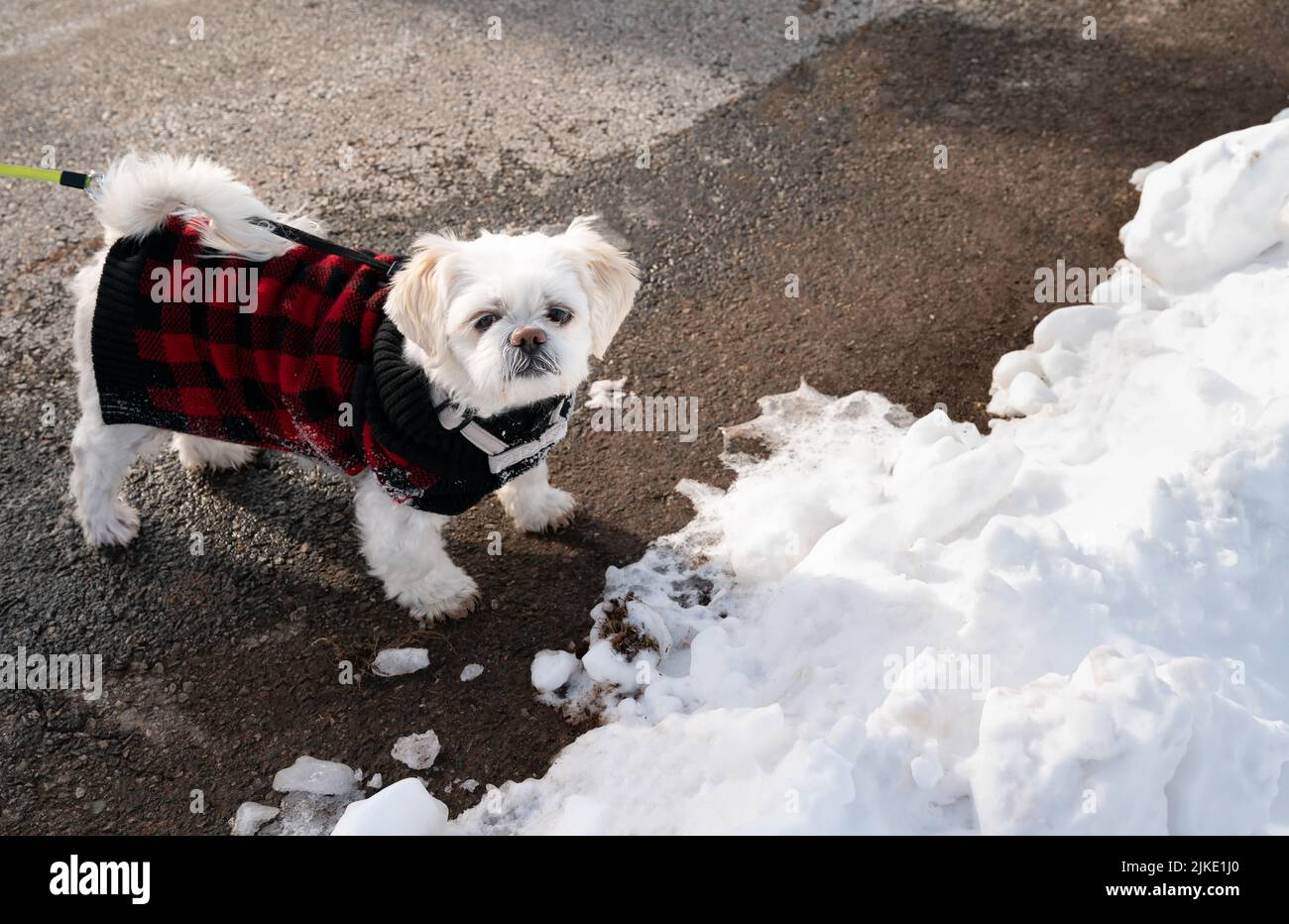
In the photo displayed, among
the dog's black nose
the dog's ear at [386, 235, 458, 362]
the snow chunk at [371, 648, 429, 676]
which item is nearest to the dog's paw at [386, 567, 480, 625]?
the snow chunk at [371, 648, 429, 676]

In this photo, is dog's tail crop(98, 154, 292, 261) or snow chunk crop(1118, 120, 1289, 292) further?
snow chunk crop(1118, 120, 1289, 292)

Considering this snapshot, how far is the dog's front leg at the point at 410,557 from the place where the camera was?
3828 millimetres

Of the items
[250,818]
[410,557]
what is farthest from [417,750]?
[410,557]

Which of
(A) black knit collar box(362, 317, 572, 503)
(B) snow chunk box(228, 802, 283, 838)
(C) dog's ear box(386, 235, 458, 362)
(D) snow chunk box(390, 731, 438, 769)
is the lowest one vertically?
(B) snow chunk box(228, 802, 283, 838)

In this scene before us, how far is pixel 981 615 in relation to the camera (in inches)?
133

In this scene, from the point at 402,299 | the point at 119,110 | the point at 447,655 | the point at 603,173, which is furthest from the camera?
the point at 119,110

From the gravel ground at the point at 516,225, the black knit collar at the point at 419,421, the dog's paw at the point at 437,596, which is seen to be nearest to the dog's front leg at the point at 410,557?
the dog's paw at the point at 437,596

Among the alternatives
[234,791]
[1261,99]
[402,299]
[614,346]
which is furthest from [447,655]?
[1261,99]

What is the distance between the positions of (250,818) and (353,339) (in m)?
1.72

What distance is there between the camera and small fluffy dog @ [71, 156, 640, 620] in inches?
132

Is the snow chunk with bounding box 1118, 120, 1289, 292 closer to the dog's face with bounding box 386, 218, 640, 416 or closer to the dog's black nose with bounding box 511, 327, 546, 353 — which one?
the dog's face with bounding box 386, 218, 640, 416

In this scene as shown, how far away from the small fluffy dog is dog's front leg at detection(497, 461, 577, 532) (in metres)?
0.43
